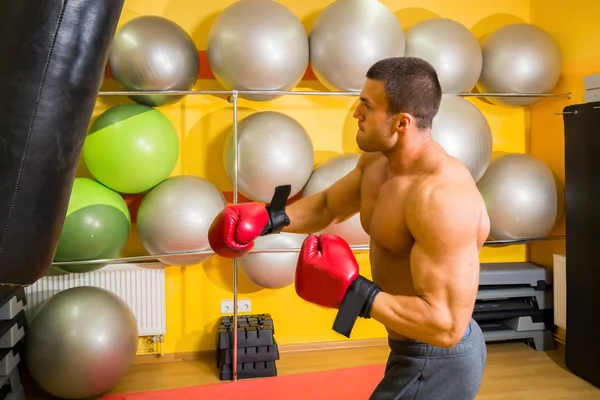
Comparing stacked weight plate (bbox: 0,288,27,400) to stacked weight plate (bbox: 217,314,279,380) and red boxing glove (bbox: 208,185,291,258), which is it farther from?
red boxing glove (bbox: 208,185,291,258)

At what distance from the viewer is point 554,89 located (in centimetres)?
383

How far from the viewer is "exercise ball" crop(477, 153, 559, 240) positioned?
3348mm

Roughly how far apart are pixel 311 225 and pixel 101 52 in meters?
1.39

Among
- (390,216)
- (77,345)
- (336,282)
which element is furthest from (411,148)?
(77,345)

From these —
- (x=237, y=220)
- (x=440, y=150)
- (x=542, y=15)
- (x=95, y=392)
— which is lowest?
(x=95, y=392)

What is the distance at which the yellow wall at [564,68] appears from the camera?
3.50 meters

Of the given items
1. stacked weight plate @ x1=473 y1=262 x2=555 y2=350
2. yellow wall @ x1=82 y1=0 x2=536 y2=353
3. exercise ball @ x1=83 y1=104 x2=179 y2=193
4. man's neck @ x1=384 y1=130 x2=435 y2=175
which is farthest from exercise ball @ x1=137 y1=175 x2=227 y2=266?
stacked weight plate @ x1=473 y1=262 x2=555 y2=350

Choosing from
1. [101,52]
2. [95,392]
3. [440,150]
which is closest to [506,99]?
[440,150]

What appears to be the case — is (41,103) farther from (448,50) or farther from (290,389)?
(448,50)

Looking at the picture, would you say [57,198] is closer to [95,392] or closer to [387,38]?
[95,392]

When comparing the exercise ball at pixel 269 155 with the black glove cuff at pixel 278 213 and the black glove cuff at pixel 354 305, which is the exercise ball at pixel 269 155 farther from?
the black glove cuff at pixel 354 305

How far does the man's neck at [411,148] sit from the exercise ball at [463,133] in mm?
1414

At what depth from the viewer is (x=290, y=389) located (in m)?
3.04

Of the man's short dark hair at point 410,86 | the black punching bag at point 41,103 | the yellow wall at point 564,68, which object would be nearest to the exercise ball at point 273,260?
the man's short dark hair at point 410,86
